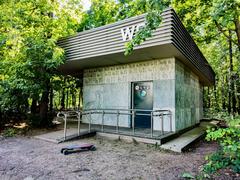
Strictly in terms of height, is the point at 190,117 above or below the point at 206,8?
below

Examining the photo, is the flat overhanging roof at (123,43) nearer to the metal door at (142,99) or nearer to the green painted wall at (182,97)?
the green painted wall at (182,97)

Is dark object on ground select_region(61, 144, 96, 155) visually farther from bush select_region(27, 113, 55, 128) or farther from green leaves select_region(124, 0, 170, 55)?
bush select_region(27, 113, 55, 128)

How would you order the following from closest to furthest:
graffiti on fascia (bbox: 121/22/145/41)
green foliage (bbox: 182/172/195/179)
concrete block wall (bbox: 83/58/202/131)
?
green foliage (bbox: 182/172/195/179)
graffiti on fascia (bbox: 121/22/145/41)
concrete block wall (bbox: 83/58/202/131)

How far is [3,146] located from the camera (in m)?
5.58

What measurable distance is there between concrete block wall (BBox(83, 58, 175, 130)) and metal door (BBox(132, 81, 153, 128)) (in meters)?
0.22

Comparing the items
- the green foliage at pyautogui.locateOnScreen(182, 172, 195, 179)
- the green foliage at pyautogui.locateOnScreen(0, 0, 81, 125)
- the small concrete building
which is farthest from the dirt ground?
the green foliage at pyautogui.locateOnScreen(0, 0, 81, 125)

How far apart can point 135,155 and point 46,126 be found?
5.00 meters

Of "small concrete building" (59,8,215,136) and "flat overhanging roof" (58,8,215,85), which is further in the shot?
"small concrete building" (59,8,215,136)

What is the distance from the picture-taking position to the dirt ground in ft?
11.6

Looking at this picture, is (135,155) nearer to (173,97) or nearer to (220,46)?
(173,97)

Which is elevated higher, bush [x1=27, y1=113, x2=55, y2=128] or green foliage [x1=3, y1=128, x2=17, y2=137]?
bush [x1=27, y1=113, x2=55, y2=128]

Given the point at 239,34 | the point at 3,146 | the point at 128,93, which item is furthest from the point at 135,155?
the point at 239,34

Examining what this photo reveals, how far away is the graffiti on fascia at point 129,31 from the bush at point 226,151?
399 cm

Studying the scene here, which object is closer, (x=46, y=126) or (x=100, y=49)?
(x=100, y=49)
